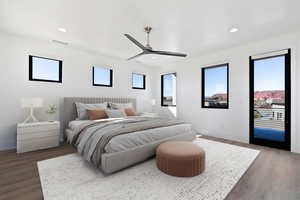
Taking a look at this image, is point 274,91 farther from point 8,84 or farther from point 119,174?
point 8,84

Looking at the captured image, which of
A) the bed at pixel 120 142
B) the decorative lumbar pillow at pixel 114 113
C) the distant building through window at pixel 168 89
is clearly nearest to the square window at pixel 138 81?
the distant building through window at pixel 168 89

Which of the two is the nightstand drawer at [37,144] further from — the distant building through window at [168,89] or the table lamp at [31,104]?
the distant building through window at [168,89]

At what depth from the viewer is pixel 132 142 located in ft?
7.67

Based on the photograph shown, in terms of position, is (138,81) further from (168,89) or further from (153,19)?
(153,19)

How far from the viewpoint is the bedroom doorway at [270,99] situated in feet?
10.5

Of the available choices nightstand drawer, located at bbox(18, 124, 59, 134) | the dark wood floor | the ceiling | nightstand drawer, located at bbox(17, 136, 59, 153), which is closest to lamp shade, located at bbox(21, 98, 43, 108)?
nightstand drawer, located at bbox(18, 124, 59, 134)

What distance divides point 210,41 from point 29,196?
443 cm

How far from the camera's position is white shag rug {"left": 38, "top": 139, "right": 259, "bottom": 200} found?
65.5 inches

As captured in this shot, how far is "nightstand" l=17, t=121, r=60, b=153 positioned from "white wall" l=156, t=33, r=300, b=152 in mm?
4001

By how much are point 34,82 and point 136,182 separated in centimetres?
352

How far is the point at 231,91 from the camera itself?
4.02 metres

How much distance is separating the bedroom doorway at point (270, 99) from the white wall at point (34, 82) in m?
4.25

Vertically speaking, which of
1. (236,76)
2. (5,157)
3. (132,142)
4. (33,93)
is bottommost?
(5,157)

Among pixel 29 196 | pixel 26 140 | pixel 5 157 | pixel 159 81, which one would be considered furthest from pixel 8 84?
pixel 159 81
